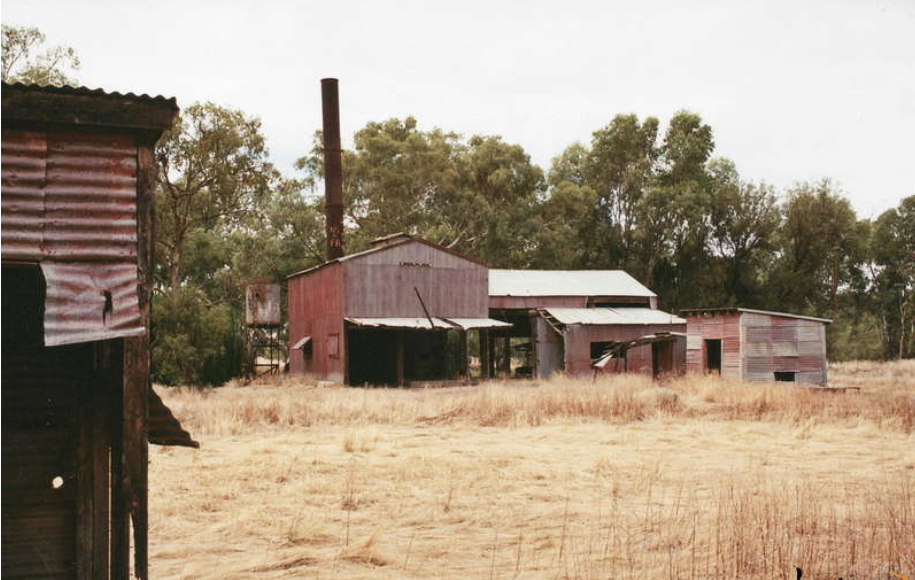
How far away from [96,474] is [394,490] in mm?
6304

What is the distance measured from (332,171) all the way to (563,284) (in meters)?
12.8

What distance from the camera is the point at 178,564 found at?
912cm

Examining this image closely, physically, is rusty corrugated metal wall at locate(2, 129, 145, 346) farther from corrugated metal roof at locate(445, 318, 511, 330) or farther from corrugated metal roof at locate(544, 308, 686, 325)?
corrugated metal roof at locate(544, 308, 686, 325)

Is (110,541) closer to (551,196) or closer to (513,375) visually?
(513,375)

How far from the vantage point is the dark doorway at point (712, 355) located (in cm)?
3944

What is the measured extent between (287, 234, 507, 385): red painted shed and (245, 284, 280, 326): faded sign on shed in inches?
47.9

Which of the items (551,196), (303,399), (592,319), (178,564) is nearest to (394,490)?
(178,564)

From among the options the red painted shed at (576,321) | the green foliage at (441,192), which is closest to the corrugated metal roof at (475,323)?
the red painted shed at (576,321)

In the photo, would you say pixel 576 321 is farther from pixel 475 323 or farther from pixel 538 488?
pixel 538 488

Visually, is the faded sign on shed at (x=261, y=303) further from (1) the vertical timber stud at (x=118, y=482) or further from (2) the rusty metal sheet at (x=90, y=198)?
(2) the rusty metal sheet at (x=90, y=198)

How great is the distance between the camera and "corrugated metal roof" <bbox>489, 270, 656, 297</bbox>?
4369 centimetres

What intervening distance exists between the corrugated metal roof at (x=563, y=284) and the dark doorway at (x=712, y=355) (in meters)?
4.13

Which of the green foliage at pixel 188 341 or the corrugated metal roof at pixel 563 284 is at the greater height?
the corrugated metal roof at pixel 563 284

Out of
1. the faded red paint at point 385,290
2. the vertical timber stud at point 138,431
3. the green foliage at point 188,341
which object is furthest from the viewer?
the faded red paint at point 385,290
